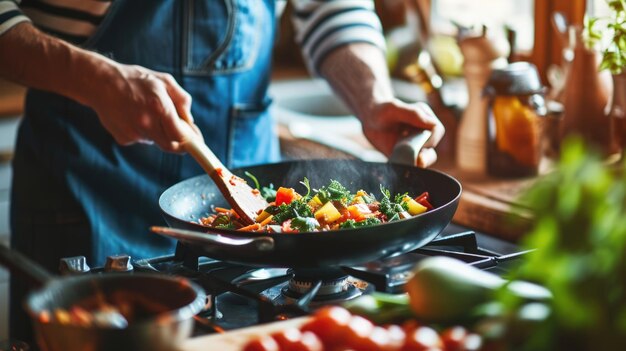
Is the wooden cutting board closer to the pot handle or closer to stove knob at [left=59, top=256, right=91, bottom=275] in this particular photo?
the pot handle

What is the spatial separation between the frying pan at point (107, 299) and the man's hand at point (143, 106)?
0.53 m

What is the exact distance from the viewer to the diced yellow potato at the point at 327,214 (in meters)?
1.38

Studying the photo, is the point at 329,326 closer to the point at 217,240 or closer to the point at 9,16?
the point at 217,240

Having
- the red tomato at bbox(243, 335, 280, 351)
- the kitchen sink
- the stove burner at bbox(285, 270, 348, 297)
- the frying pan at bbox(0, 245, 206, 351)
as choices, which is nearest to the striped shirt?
the kitchen sink

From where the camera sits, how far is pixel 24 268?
3.13ft

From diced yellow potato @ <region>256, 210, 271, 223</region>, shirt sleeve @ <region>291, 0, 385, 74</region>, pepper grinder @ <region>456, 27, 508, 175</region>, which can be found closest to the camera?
diced yellow potato @ <region>256, 210, 271, 223</region>

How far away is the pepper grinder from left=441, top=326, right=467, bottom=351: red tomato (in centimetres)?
140

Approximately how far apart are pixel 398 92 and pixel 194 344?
228cm

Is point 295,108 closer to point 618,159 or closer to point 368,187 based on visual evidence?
point 618,159

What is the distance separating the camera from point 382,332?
92 centimetres

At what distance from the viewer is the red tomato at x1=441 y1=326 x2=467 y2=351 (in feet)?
2.89

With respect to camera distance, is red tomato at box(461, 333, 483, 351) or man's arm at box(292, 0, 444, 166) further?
man's arm at box(292, 0, 444, 166)

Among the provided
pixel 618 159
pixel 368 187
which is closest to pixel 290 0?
pixel 618 159

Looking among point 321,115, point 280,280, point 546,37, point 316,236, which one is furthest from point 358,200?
point 321,115
